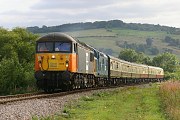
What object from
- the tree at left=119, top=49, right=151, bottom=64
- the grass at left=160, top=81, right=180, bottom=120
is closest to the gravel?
the grass at left=160, top=81, right=180, bottom=120

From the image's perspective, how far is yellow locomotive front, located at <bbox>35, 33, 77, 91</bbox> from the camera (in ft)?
96.0

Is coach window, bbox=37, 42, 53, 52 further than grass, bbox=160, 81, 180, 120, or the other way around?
coach window, bbox=37, 42, 53, 52

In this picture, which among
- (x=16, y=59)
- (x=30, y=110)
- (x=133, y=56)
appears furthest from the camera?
(x=133, y=56)

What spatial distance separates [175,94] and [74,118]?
366 inches

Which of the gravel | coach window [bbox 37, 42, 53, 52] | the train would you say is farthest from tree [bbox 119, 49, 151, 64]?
the gravel

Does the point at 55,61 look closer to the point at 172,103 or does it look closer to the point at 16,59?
the point at 172,103

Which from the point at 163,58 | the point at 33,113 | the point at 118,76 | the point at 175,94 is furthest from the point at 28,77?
the point at 163,58

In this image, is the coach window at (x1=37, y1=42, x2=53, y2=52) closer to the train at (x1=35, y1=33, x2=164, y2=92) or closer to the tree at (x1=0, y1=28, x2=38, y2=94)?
the train at (x1=35, y1=33, x2=164, y2=92)

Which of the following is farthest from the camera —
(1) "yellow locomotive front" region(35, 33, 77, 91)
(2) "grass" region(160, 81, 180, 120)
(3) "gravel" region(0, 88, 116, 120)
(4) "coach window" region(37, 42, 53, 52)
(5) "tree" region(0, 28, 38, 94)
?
(5) "tree" region(0, 28, 38, 94)

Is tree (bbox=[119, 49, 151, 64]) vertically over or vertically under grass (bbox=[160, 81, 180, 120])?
over

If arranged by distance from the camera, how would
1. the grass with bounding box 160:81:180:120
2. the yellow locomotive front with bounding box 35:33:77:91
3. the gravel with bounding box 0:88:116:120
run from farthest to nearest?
the yellow locomotive front with bounding box 35:33:77:91
the grass with bounding box 160:81:180:120
the gravel with bounding box 0:88:116:120

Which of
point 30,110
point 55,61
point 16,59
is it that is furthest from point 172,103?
point 16,59

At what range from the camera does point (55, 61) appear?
96.1ft

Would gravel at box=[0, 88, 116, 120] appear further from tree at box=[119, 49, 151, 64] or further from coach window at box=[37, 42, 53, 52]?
tree at box=[119, 49, 151, 64]
